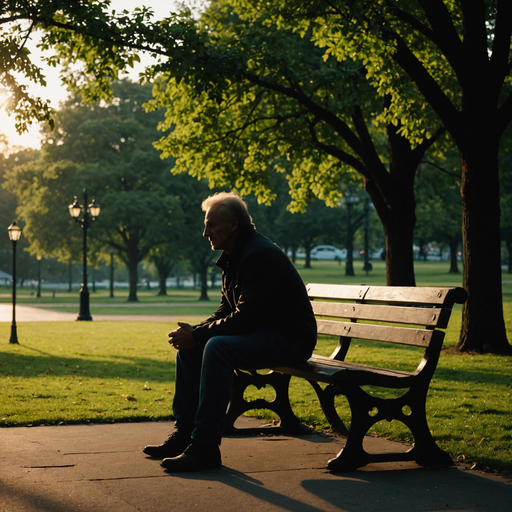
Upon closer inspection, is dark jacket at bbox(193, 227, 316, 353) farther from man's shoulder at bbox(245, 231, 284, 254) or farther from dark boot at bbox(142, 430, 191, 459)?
dark boot at bbox(142, 430, 191, 459)

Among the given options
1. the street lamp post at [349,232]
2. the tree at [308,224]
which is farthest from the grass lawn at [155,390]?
the tree at [308,224]

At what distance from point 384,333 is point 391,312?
16 centimetres

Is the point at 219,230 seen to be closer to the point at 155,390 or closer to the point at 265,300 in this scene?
the point at 265,300

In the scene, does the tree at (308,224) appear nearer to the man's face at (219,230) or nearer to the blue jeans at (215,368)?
the man's face at (219,230)

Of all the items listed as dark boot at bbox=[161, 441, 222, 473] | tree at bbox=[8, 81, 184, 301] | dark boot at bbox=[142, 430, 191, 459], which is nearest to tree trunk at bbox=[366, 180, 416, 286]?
dark boot at bbox=[142, 430, 191, 459]

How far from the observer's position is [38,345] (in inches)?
550

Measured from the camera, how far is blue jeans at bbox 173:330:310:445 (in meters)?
4.10

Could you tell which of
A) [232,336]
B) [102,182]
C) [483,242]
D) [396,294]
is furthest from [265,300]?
[102,182]

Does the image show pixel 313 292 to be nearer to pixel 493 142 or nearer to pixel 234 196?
pixel 234 196

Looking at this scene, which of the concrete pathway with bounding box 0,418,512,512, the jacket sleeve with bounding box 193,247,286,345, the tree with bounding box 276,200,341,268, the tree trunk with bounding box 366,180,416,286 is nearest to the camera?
the concrete pathway with bounding box 0,418,512,512

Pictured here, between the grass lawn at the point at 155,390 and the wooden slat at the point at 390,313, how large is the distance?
3.04ft

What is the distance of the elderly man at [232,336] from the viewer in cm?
411

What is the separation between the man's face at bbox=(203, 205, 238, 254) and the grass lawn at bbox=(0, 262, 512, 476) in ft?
6.28

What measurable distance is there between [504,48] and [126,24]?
5885mm
